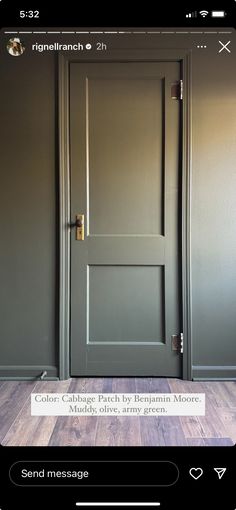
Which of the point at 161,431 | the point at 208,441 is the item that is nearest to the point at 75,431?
the point at 161,431

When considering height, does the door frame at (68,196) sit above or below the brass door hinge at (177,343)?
above

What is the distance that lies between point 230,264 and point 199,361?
61 centimetres

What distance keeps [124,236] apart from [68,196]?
41 centimetres

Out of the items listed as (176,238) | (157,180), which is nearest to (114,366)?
(176,238)

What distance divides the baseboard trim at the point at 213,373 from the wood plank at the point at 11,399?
96cm

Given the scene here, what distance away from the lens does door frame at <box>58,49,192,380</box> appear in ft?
6.76

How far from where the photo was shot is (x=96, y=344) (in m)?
2.14

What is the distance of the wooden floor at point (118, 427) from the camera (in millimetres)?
1376
